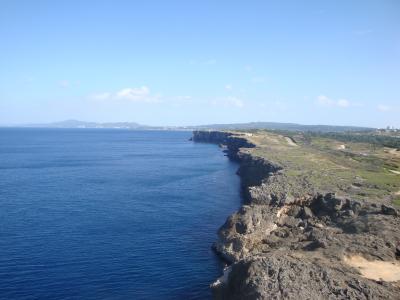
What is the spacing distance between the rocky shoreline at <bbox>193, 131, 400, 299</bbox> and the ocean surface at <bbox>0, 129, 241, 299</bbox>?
4.97m

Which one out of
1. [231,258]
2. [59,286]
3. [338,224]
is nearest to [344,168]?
[338,224]

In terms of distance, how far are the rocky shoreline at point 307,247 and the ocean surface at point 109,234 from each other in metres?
4.97

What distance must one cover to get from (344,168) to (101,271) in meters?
63.6

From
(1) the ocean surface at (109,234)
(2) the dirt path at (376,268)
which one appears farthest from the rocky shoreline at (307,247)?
(1) the ocean surface at (109,234)

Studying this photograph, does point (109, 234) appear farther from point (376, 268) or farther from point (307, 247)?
point (376, 268)

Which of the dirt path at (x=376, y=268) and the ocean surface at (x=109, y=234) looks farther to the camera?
the ocean surface at (x=109, y=234)

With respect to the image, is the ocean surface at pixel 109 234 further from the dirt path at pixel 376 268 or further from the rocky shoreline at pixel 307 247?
the dirt path at pixel 376 268

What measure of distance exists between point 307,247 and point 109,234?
27697mm

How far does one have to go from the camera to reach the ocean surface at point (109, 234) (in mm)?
44750

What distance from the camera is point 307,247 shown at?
47062mm

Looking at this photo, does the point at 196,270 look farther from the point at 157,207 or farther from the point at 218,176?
the point at 218,176

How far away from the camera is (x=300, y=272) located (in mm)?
37469

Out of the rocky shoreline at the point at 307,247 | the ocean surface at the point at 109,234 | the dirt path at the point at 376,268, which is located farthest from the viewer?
the ocean surface at the point at 109,234

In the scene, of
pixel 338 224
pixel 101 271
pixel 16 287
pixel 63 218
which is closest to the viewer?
pixel 16 287
